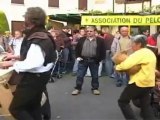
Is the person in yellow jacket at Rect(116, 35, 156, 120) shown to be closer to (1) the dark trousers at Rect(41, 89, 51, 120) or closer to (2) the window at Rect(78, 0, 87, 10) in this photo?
(1) the dark trousers at Rect(41, 89, 51, 120)

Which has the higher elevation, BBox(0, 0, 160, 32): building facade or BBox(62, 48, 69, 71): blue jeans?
BBox(0, 0, 160, 32): building facade

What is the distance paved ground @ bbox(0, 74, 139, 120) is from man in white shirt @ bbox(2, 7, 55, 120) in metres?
2.74

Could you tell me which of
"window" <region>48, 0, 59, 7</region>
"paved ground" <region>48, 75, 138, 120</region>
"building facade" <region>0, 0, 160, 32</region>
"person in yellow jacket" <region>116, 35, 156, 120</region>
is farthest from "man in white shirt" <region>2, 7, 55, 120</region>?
"window" <region>48, 0, 59, 7</region>

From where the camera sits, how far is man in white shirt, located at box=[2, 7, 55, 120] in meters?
5.59

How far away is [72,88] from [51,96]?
1421 mm

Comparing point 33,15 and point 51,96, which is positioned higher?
point 33,15

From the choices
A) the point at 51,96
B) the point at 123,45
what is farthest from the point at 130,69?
the point at 123,45

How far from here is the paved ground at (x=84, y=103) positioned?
869 centimetres

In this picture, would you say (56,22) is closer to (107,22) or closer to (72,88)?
(107,22)

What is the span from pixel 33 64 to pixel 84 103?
4.56 metres

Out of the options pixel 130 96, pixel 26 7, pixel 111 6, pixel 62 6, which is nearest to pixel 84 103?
pixel 130 96

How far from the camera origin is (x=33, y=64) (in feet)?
18.2

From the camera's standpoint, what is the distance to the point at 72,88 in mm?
12195

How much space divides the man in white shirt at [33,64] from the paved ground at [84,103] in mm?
2736
